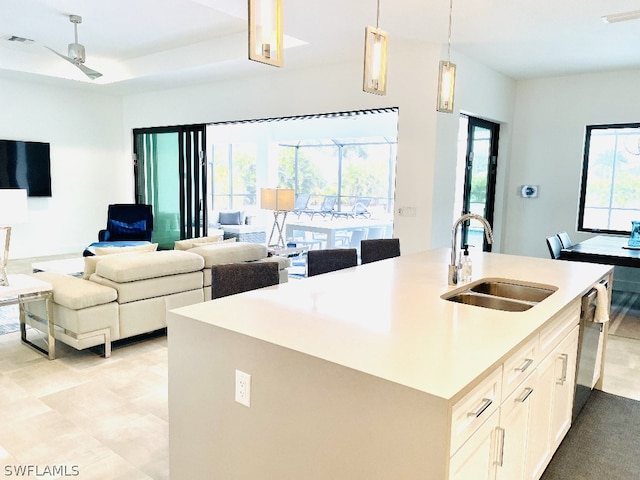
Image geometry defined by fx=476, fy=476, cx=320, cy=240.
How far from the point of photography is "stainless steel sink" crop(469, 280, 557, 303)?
270cm

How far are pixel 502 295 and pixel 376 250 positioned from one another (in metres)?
1.33

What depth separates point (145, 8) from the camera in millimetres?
4832

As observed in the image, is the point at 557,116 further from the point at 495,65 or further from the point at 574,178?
the point at 495,65

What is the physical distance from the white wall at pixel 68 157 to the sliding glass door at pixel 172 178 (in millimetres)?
517

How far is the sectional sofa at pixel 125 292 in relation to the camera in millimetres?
3604

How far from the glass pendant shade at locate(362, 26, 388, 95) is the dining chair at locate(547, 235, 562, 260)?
3061 millimetres

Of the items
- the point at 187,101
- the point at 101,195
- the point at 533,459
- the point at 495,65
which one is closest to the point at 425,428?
the point at 533,459

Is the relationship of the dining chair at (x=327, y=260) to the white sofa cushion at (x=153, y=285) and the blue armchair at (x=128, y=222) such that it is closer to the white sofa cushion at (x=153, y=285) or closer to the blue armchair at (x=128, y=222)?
the white sofa cushion at (x=153, y=285)

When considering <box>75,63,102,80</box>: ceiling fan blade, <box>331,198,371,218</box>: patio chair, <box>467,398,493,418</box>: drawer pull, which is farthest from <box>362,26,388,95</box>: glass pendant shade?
<box>331,198,371,218</box>: patio chair

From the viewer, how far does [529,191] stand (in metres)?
6.85

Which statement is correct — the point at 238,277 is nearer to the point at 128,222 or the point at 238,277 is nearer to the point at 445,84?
the point at 445,84

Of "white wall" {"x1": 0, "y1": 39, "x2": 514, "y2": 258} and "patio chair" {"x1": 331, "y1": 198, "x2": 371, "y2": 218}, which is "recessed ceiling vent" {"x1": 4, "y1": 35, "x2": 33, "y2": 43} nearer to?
"white wall" {"x1": 0, "y1": 39, "x2": 514, "y2": 258}

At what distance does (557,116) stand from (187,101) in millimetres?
5606

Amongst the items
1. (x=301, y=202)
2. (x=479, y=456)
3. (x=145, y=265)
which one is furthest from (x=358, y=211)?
(x=479, y=456)
